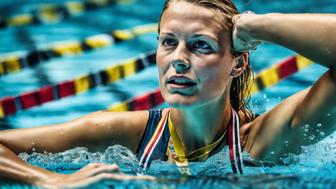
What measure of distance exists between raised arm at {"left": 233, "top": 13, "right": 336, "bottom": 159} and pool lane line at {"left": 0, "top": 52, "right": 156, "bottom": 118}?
84.6 inches

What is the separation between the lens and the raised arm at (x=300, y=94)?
90.4 inches

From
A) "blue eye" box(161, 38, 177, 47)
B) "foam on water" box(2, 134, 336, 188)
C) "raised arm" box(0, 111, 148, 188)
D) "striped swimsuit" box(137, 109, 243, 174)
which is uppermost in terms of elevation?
"blue eye" box(161, 38, 177, 47)

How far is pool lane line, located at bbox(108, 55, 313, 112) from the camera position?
4324 millimetres

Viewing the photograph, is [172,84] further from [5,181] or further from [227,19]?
[5,181]

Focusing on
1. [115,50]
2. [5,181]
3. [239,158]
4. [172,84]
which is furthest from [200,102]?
[115,50]

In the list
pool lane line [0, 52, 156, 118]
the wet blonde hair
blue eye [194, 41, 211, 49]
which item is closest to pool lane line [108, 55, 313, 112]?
pool lane line [0, 52, 156, 118]

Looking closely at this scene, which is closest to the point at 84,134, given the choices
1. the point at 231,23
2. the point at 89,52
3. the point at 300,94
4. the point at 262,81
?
the point at 231,23

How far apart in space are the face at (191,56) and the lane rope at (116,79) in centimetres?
186

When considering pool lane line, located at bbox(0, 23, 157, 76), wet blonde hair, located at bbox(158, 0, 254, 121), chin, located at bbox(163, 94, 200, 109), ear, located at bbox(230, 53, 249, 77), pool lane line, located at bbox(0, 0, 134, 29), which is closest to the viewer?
chin, located at bbox(163, 94, 200, 109)

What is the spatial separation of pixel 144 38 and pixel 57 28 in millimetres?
815

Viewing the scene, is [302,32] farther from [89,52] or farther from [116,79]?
[89,52]

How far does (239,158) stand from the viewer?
8.37 feet

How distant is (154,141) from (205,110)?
0.87 ft

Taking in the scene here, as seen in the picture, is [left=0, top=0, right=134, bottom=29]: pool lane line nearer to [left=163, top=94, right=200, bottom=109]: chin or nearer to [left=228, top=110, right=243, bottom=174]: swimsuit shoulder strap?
[left=228, top=110, right=243, bottom=174]: swimsuit shoulder strap
